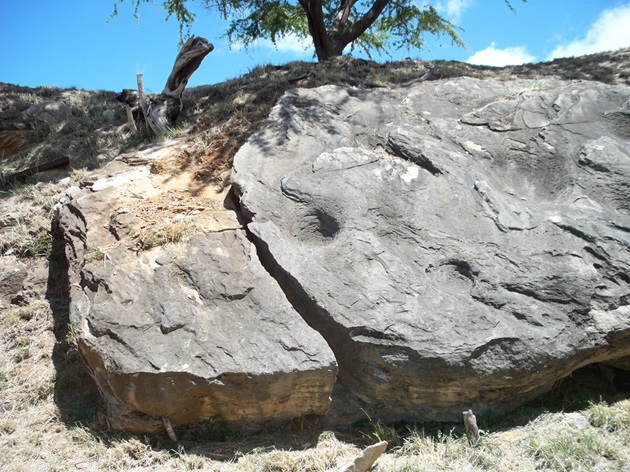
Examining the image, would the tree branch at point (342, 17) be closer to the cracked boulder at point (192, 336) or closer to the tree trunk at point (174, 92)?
the tree trunk at point (174, 92)

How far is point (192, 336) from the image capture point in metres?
3.28

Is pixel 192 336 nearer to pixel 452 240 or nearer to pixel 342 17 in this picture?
pixel 452 240

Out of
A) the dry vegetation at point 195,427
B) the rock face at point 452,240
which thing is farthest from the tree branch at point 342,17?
the rock face at point 452,240

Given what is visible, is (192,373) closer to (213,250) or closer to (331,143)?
(213,250)

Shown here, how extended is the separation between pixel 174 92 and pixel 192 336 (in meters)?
4.52

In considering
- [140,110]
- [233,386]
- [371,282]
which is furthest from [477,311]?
[140,110]

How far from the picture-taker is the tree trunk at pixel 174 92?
263 inches

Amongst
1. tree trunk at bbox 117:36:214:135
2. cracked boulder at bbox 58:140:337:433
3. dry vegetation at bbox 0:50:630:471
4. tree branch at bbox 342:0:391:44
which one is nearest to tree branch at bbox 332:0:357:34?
tree branch at bbox 342:0:391:44

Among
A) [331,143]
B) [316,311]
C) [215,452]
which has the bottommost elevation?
[215,452]

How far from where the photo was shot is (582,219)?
3.81 metres

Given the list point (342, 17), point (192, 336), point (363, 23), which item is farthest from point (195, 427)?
point (342, 17)

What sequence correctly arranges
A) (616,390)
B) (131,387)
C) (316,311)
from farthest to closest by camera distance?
(616,390)
(316,311)
(131,387)

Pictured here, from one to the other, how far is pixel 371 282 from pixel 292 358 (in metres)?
0.70

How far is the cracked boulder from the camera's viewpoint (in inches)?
124
